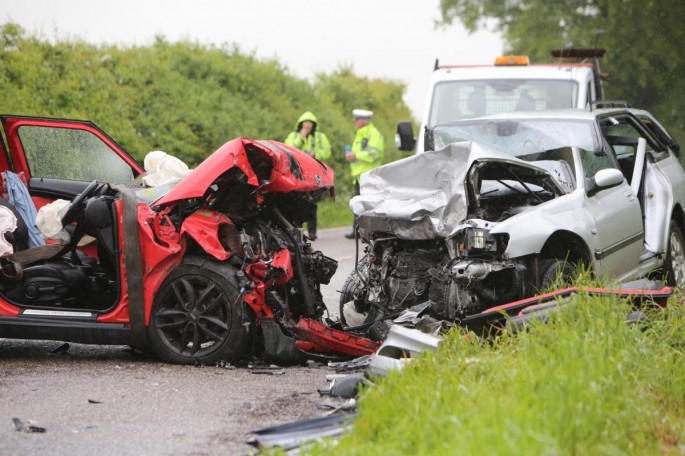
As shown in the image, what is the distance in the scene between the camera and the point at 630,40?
25.7 meters

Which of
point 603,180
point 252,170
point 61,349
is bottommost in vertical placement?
point 61,349

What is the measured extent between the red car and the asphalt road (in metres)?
0.22

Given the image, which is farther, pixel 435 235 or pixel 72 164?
pixel 72 164

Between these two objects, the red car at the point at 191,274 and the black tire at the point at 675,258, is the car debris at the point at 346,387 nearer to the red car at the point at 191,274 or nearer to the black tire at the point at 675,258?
the red car at the point at 191,274

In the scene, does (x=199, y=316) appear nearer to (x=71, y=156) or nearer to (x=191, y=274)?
(x=191, y=274)

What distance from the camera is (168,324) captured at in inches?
295

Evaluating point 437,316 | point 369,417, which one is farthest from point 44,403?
point 437,316

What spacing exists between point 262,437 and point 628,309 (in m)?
2.44

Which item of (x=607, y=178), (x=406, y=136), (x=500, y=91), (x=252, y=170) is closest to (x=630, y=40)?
(x=500, y=91)

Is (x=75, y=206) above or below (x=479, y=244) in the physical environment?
above

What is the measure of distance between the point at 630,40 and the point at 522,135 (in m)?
17.0

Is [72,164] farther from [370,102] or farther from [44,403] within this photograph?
[370,102]

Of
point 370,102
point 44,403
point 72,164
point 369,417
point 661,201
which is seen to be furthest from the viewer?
point 370,102

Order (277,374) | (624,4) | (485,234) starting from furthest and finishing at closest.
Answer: (624,4)
(485,234)
(277,374)
